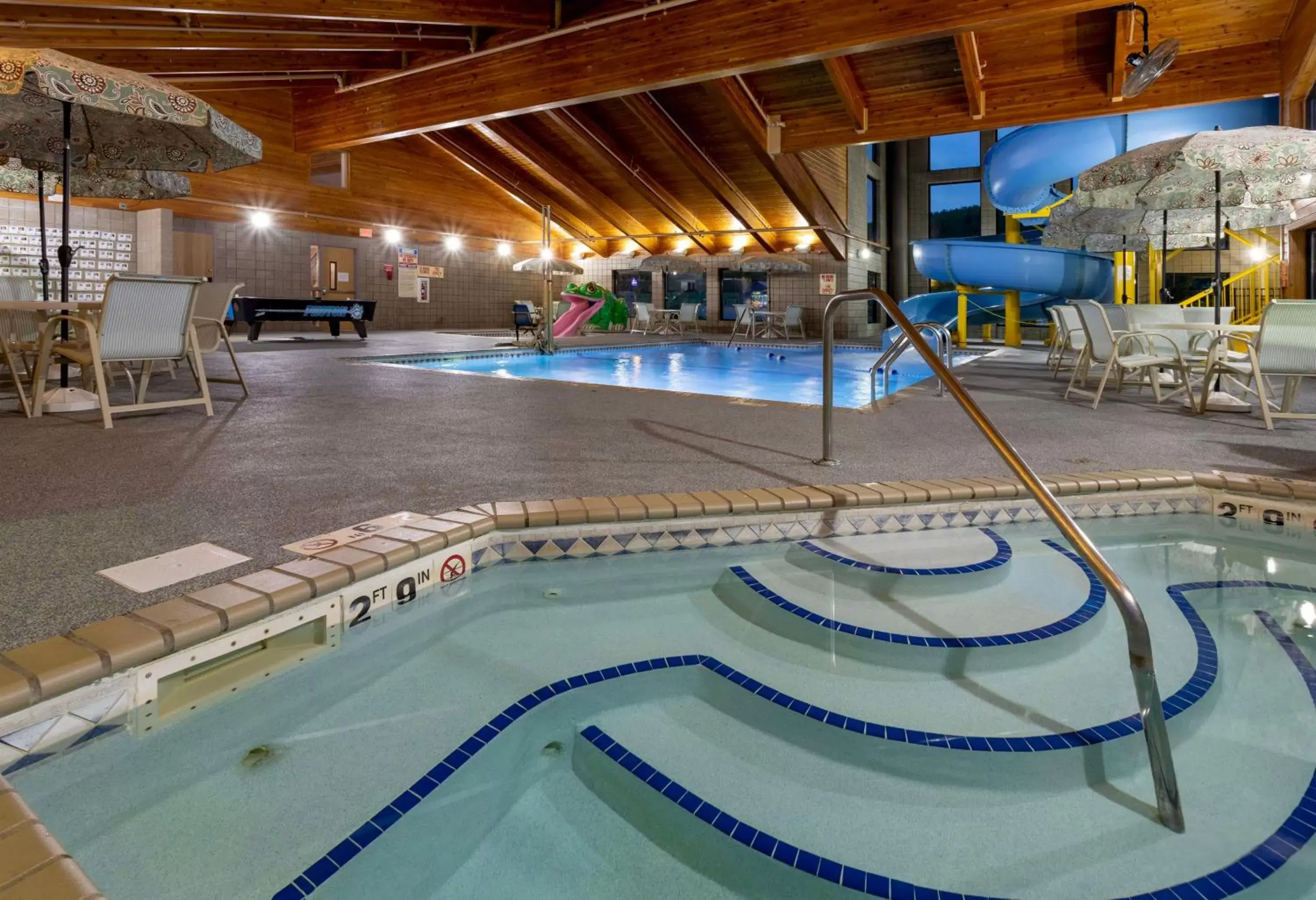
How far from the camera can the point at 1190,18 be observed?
719cm

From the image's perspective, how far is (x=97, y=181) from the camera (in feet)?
17.6

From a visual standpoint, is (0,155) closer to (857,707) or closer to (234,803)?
(234,803)

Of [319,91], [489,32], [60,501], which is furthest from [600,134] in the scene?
[60,501]

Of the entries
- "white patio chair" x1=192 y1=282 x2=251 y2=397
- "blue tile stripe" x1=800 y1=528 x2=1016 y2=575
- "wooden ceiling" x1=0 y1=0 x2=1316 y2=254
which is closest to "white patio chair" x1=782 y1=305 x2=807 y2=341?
"wooden ceiling" x1=0 y1=0 x2=1316 y2=254

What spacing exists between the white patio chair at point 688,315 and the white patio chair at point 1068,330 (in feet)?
31.6

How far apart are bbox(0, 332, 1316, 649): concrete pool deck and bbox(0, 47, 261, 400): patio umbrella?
1475 mm

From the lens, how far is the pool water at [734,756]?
1046 mm

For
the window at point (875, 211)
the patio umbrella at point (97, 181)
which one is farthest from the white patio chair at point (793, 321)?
the patio umbrella at point (97, 181)

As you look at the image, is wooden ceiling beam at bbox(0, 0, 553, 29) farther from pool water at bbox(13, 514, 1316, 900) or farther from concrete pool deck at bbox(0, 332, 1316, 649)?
pool water at bbox(13, 514, 1316, 900)

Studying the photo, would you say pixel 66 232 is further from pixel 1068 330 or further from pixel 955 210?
pixel 955 210

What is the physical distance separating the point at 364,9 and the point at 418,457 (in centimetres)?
666

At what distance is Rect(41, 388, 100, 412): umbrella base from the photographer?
3.85 metres

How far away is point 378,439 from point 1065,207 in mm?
5221

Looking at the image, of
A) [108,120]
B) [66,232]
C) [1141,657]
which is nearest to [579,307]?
[108,120]
